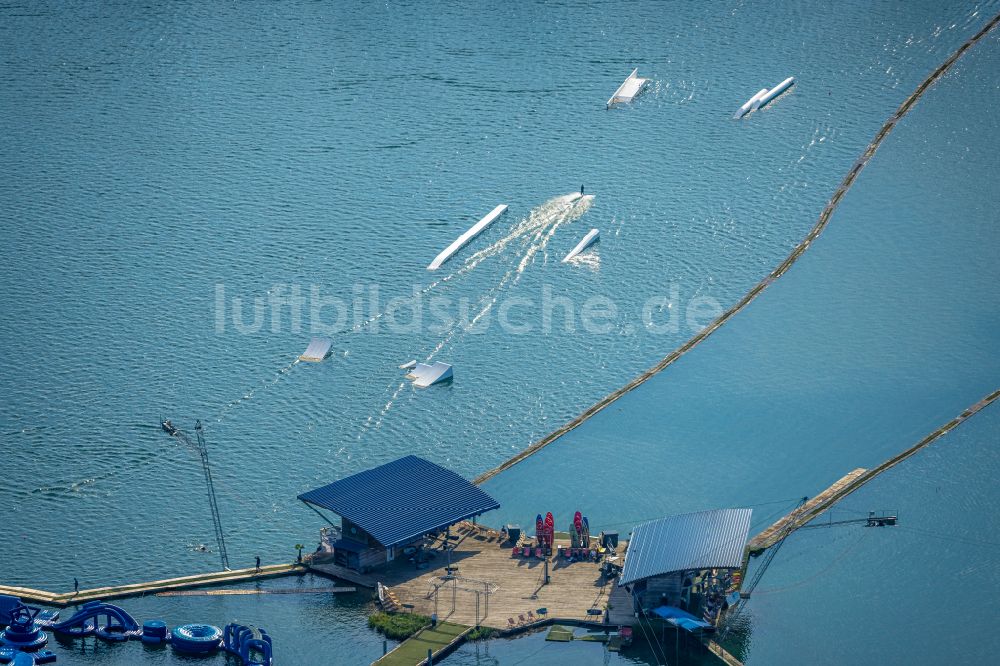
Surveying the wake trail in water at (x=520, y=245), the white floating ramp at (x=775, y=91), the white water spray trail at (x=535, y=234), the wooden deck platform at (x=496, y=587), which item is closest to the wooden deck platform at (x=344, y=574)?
the wooden deck platform at (x=496, y=587)

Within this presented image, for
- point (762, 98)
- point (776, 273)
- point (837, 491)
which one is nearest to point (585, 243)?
point (776, 273)

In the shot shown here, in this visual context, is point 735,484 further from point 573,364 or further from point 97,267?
point 97,267

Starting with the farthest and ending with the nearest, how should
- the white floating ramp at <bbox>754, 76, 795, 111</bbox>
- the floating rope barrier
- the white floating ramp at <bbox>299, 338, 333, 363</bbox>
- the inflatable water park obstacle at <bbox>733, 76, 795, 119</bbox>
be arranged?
the white floating ramp at <bbox>754, 76, 795, 111</bbox> → the inflatable water park obstacle at <bbox>733, 76, 795, 119</bbox> → the white floating ramp at <bbox>299, 338, 333, 363</bbox> → the floating rope barrier

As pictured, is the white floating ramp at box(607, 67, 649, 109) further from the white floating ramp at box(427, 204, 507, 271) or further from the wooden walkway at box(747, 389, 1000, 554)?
the wooden walkway at box(747, 389, 1000, 554)

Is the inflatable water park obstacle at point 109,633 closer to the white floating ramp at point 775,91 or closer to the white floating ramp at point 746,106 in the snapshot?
the white floating ramp at point 746,106

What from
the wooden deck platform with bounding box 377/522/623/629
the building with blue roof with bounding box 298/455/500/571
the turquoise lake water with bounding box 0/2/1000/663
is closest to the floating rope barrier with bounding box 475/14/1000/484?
the turquoise lake water with bounding box 0/2/1000/663

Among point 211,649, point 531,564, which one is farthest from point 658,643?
point 211,649

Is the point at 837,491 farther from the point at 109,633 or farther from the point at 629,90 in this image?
the point at 629,90
